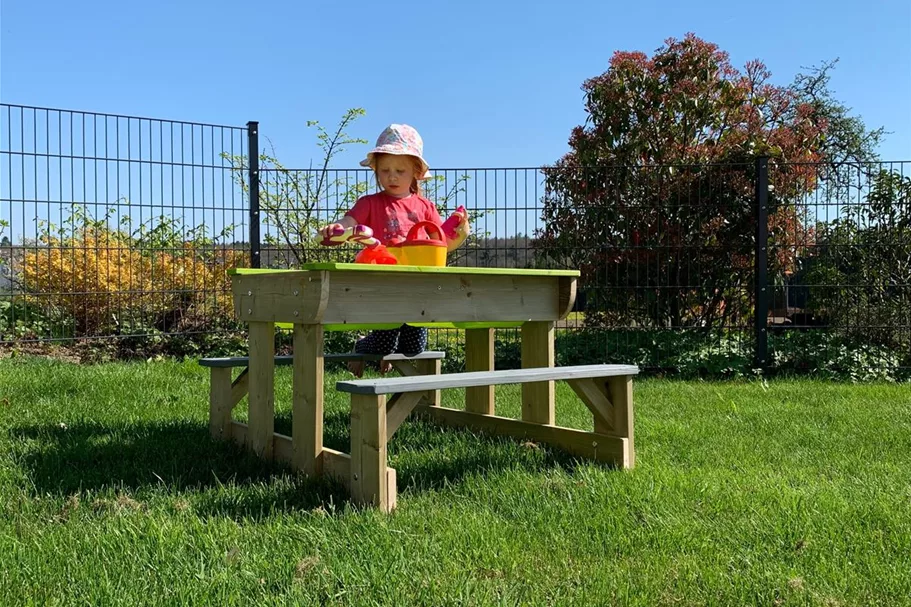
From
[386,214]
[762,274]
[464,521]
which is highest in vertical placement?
[386,214]

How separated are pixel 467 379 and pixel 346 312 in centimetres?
53

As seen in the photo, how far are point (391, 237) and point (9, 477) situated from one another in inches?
74.7

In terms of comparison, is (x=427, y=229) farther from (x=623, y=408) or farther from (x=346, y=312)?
(x=623, y=408)

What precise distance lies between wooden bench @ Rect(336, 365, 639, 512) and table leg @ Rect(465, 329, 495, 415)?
9cm

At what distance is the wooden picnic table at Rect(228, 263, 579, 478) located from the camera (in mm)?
2988

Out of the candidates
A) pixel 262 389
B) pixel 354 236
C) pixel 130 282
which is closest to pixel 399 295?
pixel 354 236

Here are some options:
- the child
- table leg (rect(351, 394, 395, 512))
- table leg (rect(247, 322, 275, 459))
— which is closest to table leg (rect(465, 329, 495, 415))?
the child

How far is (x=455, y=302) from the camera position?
130 inches

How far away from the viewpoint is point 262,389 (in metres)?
3.47

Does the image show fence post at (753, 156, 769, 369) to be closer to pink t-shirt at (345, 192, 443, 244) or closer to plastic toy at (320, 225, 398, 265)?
pink t-shirt at (345, 192, 443, 244)

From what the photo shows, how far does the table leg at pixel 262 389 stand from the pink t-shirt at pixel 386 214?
2.51 ft

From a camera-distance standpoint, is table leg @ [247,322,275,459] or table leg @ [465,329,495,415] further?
table leg @ [465,329,495,415]

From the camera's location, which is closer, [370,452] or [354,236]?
[370,452]

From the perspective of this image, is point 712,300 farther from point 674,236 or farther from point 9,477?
point 9,477
